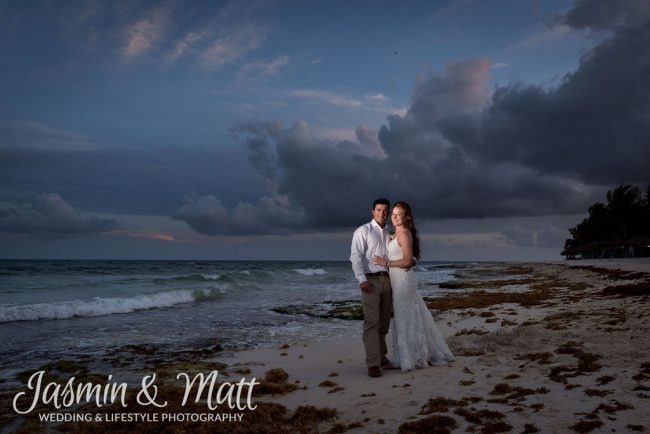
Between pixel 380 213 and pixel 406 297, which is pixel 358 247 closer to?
pixel 380 213

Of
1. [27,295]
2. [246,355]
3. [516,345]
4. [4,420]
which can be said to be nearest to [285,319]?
[246,355]

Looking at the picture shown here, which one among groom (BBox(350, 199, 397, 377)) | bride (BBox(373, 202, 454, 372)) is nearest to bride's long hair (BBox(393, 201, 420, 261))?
bride (BBox(373, 202, 454, 372))

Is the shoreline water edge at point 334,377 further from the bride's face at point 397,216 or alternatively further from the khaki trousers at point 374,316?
the bride's face at point 397,216

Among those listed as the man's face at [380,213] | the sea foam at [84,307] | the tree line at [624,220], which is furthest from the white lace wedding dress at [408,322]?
the tree line at [624,220]

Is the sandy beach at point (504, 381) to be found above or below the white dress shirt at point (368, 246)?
below

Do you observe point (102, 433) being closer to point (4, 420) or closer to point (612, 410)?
point (4, 420)

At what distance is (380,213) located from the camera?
734 centimetres

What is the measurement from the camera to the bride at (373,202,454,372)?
23.7 feet

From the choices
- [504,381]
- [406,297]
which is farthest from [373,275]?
[504,381]

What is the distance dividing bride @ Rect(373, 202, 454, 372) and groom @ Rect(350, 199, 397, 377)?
146mm

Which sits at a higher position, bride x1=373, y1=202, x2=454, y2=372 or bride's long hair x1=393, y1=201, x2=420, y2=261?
bride's long hair x1=393, y1=201, x2=420, y2=261

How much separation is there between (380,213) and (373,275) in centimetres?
106

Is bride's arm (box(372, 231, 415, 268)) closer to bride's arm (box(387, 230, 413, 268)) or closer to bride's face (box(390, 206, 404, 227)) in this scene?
bride's arm (box(387, 230, 413, 268))

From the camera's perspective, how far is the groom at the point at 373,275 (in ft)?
23.9
